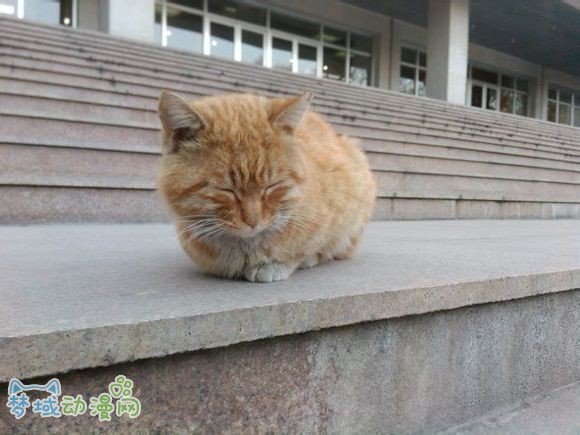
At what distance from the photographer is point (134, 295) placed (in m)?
1.30

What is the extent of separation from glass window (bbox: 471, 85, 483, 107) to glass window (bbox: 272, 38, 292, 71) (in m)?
8.51

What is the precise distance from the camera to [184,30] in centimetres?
1173

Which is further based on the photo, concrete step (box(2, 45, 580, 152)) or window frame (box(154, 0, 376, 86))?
window frame (box(154, 0, 376, 86))

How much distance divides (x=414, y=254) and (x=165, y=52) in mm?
7196

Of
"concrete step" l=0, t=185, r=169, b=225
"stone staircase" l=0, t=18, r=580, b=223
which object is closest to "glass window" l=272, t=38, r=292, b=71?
"stone staircase" l=0, t=18, r=580, b=223

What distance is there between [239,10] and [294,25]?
6.16ft

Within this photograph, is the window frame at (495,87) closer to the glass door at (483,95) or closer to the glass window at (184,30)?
the glass door at (483,95)

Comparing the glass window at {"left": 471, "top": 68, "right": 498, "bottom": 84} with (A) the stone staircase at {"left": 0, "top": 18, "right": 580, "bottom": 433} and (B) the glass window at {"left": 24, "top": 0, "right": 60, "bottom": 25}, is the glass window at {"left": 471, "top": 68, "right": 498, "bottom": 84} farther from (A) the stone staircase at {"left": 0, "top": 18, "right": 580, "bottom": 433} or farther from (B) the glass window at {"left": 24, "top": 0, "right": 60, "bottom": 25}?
(A) the stone staircase at {"left": 0, "top": 18, "right": 580, "bottom": 433}

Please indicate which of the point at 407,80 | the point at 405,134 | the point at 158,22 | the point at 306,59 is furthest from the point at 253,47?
the point at 405,134

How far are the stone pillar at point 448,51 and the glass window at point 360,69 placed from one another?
7.94 ft

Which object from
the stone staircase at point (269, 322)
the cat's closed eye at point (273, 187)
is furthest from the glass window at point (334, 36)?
the cat's closed eye at point (273, 187)

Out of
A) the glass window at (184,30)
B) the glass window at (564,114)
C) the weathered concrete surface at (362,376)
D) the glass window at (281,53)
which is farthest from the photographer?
the glass window at (564,114)

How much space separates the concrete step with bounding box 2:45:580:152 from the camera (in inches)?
198

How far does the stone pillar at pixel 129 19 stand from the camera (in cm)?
858
